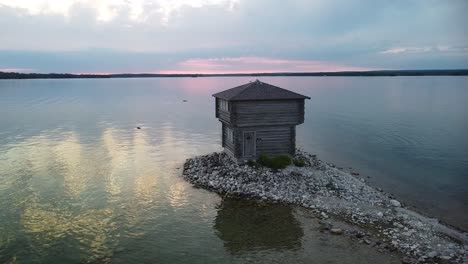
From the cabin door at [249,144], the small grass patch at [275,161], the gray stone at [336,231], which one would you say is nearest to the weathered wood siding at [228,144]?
the cabin door at [249,144]

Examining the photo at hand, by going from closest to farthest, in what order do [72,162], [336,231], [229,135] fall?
[336,231]
[229,135]
[72,162]

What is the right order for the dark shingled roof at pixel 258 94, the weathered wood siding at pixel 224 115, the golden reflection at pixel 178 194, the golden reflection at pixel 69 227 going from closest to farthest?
the golden reflection at pixel 69 227 < the golden reflection at pixel 178 194 < the dark shingled roof at pixel 258 94 < the weathered wood siding at pixel 224 115

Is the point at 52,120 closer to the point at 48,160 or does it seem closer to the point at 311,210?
the point at 48,160

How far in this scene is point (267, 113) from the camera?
96.5 feet

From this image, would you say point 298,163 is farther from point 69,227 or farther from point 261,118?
point 69,227

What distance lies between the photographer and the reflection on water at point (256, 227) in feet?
63.9

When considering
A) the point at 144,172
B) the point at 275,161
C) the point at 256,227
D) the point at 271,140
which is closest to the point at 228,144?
the point at 271,140

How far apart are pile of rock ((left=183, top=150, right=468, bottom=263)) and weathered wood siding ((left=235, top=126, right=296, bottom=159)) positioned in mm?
1416

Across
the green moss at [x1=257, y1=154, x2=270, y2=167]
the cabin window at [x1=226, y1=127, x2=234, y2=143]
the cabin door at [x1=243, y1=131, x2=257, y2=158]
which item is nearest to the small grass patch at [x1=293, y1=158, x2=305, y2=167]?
the green moss at [x1=257, y1=154, x2=270, y2=167]

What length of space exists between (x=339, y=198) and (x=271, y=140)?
764cm

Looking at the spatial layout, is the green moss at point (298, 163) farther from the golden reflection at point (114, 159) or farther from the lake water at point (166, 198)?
the golden reflection at point (114, 159)

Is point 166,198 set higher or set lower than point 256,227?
higher

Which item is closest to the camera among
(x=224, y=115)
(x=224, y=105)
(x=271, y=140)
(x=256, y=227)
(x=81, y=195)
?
(x=256, y=227)

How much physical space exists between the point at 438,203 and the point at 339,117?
48575mm
